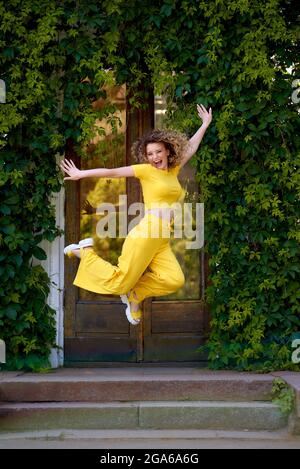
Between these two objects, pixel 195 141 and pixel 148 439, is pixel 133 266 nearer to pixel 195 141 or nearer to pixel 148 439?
pixel 195 141

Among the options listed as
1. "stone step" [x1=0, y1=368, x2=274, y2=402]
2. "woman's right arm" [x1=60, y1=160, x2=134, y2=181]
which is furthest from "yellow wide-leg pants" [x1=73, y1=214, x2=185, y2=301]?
"stone step" [x1=0, y1=368, x2=274, y2=402]

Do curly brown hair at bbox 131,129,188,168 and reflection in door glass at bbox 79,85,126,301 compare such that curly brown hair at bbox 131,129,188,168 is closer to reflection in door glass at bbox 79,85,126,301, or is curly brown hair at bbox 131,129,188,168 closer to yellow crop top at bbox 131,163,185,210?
yellow crop top at bbox 131,163,185,210

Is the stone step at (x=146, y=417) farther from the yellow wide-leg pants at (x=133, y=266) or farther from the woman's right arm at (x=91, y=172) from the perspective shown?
the woman's right arm at (x=91, y=172)

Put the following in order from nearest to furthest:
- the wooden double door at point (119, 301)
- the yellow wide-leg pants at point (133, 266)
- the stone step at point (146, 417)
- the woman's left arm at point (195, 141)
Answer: the yellow wide-leg pants at point (133, 266) → the woman's left arm at point (195, 141) → the stone step at point (146, 417) → the wooden double door at point (119, 301)

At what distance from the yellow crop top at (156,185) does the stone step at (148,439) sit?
1.64 metres

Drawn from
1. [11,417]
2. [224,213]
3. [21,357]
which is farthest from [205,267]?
[11,417]

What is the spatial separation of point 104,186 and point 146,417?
90.0 inches

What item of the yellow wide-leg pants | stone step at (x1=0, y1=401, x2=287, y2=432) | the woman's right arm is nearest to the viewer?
the woman's right arm

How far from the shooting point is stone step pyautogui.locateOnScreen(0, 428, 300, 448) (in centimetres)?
493

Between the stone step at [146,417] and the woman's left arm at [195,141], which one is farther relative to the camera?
the stone step at [146,417]

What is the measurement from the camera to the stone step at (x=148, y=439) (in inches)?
194

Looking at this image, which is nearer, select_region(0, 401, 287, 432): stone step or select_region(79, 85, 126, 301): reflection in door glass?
select_region(0, 401, 287, 432): stone step

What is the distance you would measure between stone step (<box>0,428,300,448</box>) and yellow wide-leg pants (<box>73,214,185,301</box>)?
106 centimetres

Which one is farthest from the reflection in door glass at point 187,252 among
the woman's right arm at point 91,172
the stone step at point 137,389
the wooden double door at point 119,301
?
the woman's right arm at point 91,172
